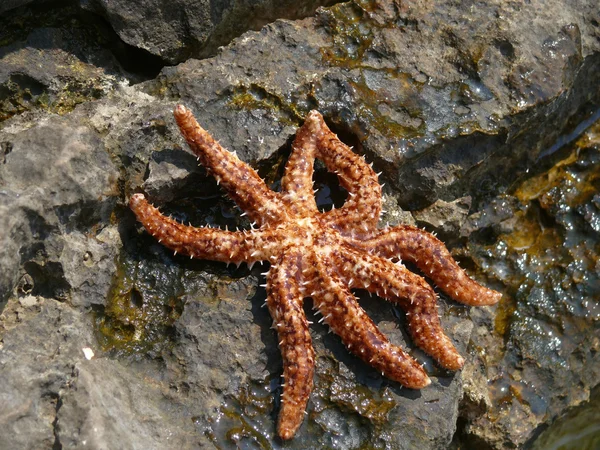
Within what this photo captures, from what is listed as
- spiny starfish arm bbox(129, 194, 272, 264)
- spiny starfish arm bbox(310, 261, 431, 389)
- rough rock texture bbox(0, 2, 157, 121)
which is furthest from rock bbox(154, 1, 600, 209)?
spiny starfish arm bbox(310, 261, 431, 389)

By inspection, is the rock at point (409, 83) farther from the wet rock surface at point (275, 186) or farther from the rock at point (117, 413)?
the rock at point (117, 413)

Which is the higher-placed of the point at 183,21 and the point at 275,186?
the point at 183,21

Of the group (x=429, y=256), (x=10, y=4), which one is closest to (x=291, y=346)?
(x=429, y=256)

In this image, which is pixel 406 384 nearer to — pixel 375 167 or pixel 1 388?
pixel 375 167

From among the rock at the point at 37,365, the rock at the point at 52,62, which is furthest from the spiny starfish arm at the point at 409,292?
the rock at the point at 52,62

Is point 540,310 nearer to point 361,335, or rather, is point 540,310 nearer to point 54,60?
point 361,335

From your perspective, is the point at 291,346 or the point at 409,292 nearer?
the point at 291,346
